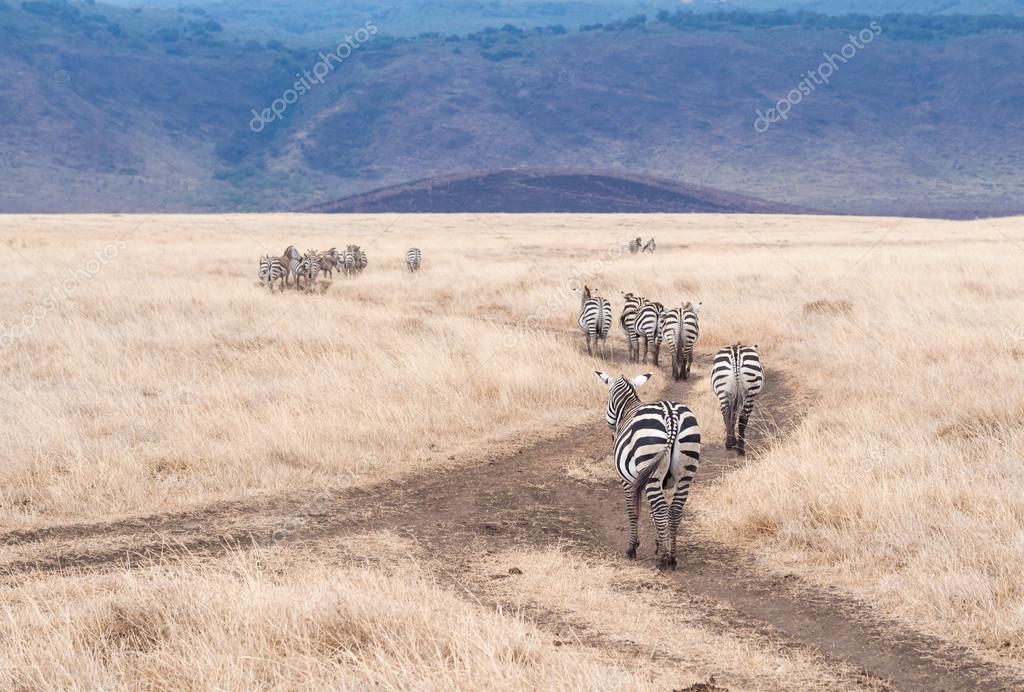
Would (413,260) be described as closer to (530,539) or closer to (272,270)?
(272,270)

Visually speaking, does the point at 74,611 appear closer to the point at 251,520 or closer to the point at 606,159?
the point at 251,520

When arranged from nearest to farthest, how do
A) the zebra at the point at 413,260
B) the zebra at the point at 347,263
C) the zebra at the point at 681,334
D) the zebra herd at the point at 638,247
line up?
the zebra at the point at 681,334 < the zebra at the point at 347,263 < the zebra at the point at 413,260 < the zebra herd at the point at 638,247

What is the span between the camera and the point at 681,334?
52.5 feet

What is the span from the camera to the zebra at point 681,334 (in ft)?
52.5

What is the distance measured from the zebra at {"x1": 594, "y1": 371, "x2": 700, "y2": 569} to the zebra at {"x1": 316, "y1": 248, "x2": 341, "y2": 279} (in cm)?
2355

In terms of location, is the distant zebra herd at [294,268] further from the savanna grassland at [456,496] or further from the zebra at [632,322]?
the zebra at [632,322]

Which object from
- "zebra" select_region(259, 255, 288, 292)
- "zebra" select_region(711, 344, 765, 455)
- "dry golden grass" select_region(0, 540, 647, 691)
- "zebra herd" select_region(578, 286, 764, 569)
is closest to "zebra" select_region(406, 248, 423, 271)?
"zebra" select_region(259, 255, 288, 292)

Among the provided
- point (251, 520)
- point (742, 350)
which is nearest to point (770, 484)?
point (742, 350)

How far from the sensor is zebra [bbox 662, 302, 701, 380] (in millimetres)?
16016

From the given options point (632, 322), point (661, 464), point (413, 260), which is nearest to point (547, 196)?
point (413, 260)

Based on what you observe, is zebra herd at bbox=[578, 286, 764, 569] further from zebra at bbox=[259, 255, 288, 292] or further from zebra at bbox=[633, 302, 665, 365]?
zebra at bbox=[259, 255, 288, 292]

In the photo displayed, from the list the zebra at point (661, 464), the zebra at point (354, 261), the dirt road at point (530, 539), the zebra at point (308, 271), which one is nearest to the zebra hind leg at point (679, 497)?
the zebra at point (661, 464)

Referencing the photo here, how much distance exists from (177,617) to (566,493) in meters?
5.14

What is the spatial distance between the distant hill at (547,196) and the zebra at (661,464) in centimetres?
12970
